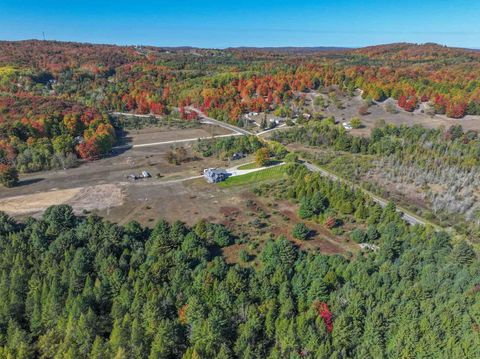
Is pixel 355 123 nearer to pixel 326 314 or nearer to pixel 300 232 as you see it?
pixel 300 232

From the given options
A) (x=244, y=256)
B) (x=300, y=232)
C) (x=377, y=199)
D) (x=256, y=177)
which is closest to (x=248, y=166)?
(x=256, y=177)

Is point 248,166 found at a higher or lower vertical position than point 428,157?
lower

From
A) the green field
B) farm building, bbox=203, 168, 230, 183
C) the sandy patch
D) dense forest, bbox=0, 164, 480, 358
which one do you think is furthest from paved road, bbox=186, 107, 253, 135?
dense forest, bbox=0, 164, 480, 358

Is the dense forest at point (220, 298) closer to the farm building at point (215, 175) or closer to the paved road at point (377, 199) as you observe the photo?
the paved road at point (377, 199)

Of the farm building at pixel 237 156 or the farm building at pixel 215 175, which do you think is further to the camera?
the farm building at pixel 237 156

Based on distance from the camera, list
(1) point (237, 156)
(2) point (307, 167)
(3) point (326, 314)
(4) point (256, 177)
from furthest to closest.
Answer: (1) point (237, 156)
(2) point (307, 167)
(4) point (256, 177)
(3) point (326, 314)

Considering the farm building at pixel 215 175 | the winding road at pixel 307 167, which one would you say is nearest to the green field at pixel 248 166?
the winding road at pixel 307 167
